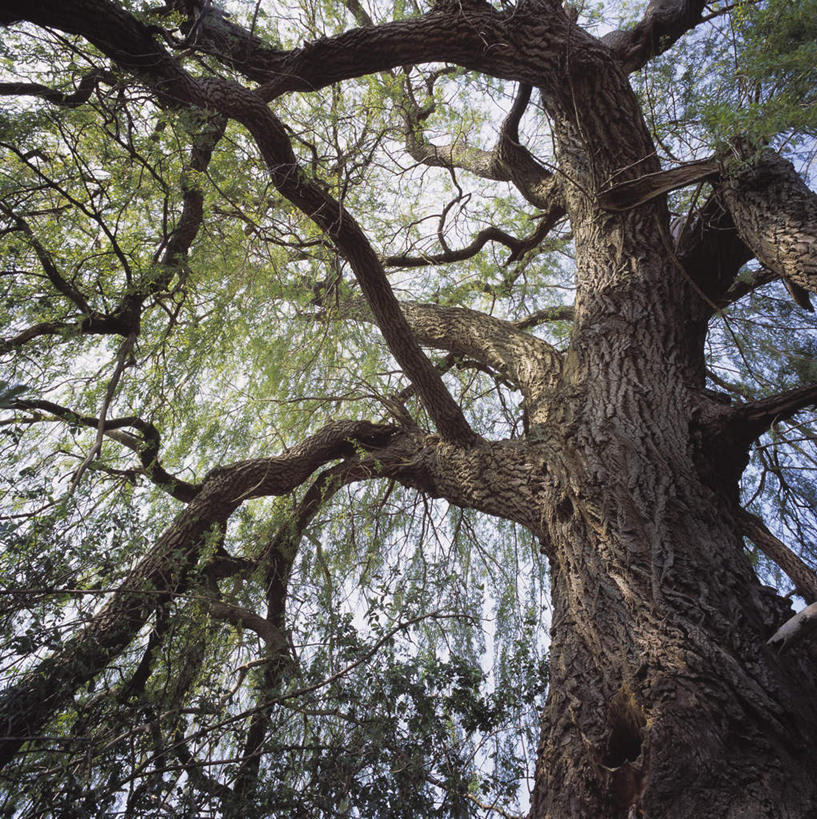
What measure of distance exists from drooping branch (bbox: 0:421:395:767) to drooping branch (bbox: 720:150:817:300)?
6.13 ft

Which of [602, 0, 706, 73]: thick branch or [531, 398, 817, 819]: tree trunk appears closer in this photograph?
[531, 398, 817, 819]: tree trunk

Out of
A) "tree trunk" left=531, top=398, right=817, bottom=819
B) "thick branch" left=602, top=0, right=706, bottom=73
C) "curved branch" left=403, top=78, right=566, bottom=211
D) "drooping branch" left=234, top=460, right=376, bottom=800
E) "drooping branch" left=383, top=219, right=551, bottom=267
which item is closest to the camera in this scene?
"tree trunk" left=531, top=398, right=817, bottom=819

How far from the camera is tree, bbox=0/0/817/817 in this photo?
1459mm

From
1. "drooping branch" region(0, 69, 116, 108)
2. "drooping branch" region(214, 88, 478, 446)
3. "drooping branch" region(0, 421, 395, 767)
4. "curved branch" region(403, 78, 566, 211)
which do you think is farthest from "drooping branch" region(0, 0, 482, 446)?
"curved branch" region(403, 78, 566, 211)

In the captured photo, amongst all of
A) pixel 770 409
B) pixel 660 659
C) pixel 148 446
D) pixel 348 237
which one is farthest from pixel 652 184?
pixel 148 446

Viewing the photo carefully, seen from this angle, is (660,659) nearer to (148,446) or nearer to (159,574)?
(159,574)

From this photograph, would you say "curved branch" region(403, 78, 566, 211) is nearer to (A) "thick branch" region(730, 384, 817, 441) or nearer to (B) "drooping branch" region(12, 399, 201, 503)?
(A) "thick branch" region(730, 384, 817, 441)

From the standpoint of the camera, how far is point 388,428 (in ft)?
10.1

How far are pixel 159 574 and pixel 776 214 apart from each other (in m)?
2.70

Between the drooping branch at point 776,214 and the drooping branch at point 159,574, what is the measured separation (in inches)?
73.6

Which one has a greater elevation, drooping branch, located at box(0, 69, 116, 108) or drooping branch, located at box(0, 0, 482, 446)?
drooping branch, located at box(0, 69, 116, 108)

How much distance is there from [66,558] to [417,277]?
2.84 m

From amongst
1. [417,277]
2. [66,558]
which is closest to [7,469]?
[66,558]

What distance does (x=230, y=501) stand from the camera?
106 inches
